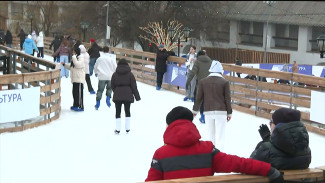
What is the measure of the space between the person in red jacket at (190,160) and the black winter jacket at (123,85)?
662cm

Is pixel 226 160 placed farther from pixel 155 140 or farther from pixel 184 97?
pixel 184 97

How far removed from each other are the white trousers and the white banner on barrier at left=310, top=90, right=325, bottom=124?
3124 mm

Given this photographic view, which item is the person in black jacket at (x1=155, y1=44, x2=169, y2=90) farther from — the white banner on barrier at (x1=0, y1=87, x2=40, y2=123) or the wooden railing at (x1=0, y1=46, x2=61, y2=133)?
the white banner on barrier at (x1=0, y1=87, x2=40, y2=123)

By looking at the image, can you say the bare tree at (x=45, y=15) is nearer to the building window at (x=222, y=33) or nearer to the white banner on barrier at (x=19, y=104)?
the building window at (x=222, y=33)

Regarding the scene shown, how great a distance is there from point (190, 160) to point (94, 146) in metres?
6.44

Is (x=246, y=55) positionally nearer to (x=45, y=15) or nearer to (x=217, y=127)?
(x=45, y=15)

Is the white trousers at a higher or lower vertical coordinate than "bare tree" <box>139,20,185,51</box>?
lower

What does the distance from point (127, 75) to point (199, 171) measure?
681cm

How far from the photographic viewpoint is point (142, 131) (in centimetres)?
1195

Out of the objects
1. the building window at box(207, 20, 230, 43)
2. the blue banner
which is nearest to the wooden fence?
the building window at box(207, 20, 230, 43)

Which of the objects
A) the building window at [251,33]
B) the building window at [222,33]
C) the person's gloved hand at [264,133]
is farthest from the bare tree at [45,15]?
the person's gloved hand at [264,133]

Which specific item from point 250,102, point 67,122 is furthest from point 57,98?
point 250,102

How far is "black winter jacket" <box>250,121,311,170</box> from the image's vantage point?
14.5 ft

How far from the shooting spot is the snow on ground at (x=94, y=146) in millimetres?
8531
